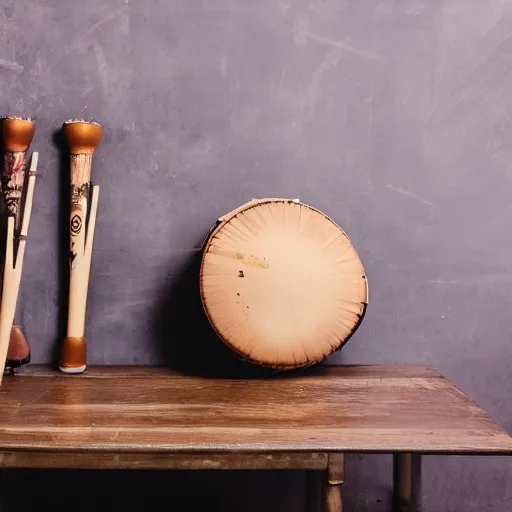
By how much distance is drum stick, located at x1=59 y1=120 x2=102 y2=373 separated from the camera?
1499 mm

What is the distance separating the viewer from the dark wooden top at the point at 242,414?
106 centimetres

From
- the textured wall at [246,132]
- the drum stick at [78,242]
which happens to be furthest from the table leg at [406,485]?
the drum stick at [78,242]

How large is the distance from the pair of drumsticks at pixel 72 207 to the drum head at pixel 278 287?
0.98 feet

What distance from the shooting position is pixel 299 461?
1.08 m

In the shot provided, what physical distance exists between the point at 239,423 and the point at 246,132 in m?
0.73

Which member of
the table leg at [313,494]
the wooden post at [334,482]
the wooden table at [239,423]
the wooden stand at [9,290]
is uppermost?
the wooden stand at [9,290]

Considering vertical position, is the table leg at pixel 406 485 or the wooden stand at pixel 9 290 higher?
the wooden stand at pixel 9 290

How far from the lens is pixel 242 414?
121 centimetres

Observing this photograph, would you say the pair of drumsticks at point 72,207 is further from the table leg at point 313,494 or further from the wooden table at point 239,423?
the table leg at point 313,494

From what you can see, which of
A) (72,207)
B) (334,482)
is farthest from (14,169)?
(334,482)

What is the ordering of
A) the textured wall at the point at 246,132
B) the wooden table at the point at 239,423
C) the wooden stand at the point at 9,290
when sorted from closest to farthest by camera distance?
the wooden table at the point at 239,423 → the wooden stand at the point at 9,290 → the textured wall at the point at 246,132

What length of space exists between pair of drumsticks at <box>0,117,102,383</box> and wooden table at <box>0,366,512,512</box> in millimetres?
57

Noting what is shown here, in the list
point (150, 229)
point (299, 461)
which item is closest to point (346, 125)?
point (150, 229)

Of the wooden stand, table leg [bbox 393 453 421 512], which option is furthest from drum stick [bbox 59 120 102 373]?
table leg [bbox 393 453 421 512]
